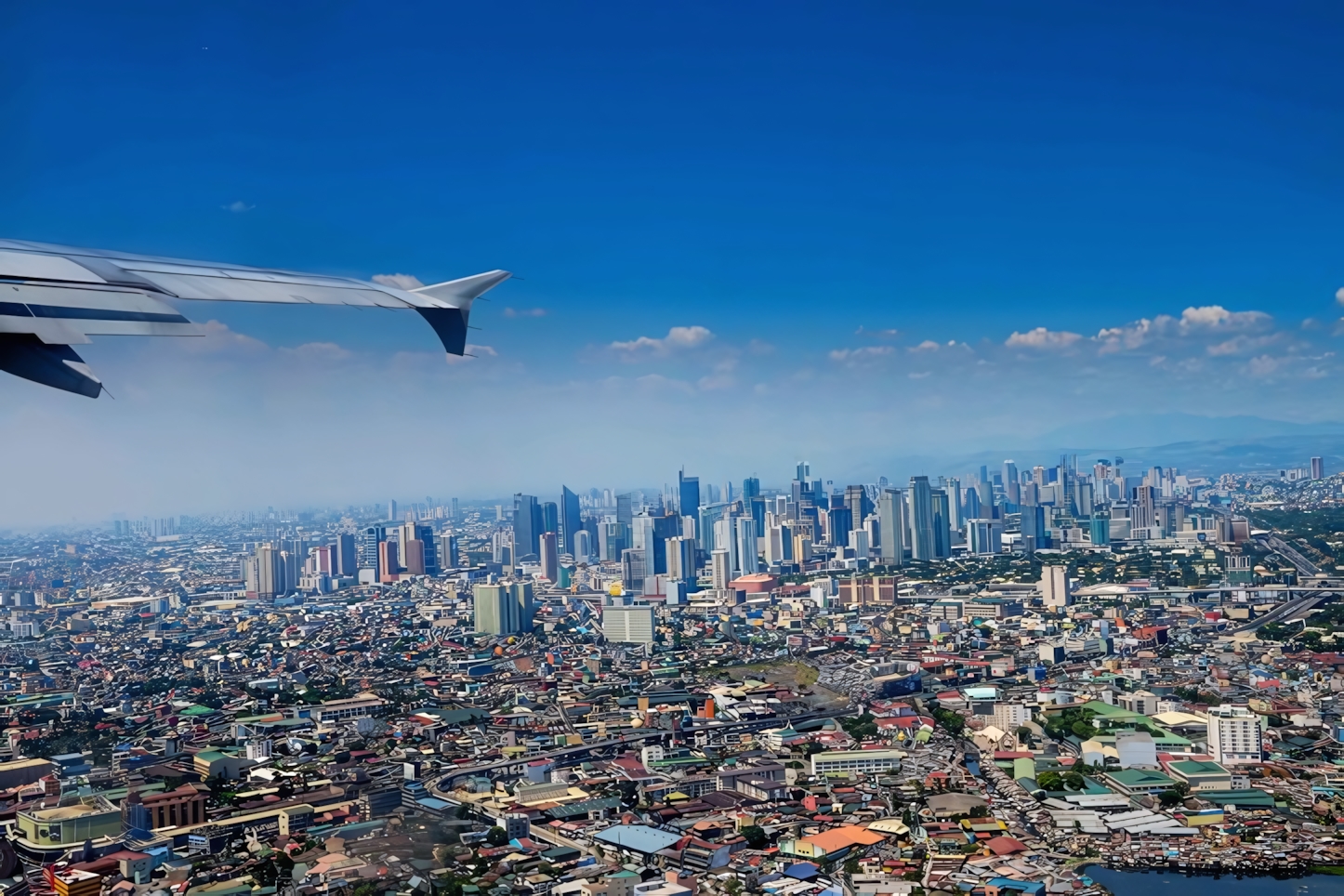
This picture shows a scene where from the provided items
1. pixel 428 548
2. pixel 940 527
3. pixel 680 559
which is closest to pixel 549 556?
pixel 680 559

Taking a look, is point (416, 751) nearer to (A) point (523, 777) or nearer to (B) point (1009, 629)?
(A) point (523, 777)

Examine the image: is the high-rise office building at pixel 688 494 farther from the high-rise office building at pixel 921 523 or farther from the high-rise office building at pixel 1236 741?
the high-rise office building at pixel 1236 741

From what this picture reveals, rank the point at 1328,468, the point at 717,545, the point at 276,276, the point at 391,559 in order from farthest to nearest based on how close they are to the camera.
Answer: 1. the point at 1328,468
2. the point at 717,545
3. the point at 391,559
4. the point at 276,276

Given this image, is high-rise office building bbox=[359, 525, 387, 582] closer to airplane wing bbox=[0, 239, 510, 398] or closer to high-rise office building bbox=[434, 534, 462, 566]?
high-rise office building bbox=[434, 534, 462, 566]


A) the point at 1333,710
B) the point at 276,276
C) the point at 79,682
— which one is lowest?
the point at 1333,710

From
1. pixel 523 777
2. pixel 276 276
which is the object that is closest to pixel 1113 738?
pixel 523 777

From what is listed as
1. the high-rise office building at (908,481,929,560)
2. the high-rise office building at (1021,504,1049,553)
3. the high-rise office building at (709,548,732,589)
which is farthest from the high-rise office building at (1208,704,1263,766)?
the high-rise office building at (1021,504,1049,553)

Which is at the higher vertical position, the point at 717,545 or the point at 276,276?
the point at 276,276
